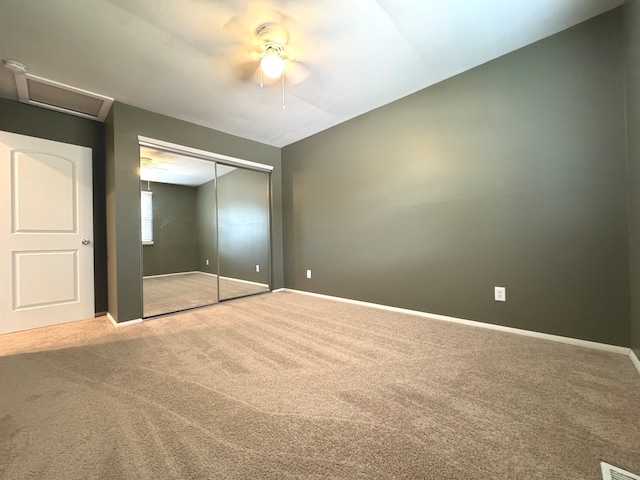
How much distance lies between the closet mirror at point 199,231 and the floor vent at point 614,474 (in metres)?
3.57

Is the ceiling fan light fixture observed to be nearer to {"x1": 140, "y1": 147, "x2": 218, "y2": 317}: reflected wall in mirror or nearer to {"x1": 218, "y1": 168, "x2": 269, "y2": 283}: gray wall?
{"x1": 140, "y1": 147, "x2": 218, "y2": 317}: reflected wall in mirror

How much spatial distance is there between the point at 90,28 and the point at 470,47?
2972 millimetres

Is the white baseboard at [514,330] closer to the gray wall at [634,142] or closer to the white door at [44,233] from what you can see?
the gray wall at [634,142]

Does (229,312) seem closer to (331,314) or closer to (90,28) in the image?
(331,314)

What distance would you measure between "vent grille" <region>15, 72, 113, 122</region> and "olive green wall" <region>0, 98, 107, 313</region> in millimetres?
93

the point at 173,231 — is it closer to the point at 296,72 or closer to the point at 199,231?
the point at 199,231

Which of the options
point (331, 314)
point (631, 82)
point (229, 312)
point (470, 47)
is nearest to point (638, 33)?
point (631, 82)

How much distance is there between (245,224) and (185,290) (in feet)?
4.66

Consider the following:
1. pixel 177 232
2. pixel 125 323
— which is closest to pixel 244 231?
pixel 177 232

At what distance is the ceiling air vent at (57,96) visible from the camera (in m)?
2.24

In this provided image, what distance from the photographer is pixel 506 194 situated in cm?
226

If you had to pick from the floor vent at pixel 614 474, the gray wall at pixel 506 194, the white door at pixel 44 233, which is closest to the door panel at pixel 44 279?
the white door at pixel 44 233

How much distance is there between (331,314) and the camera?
292 centimetres

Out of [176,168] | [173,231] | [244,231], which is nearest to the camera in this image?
[176,168]
